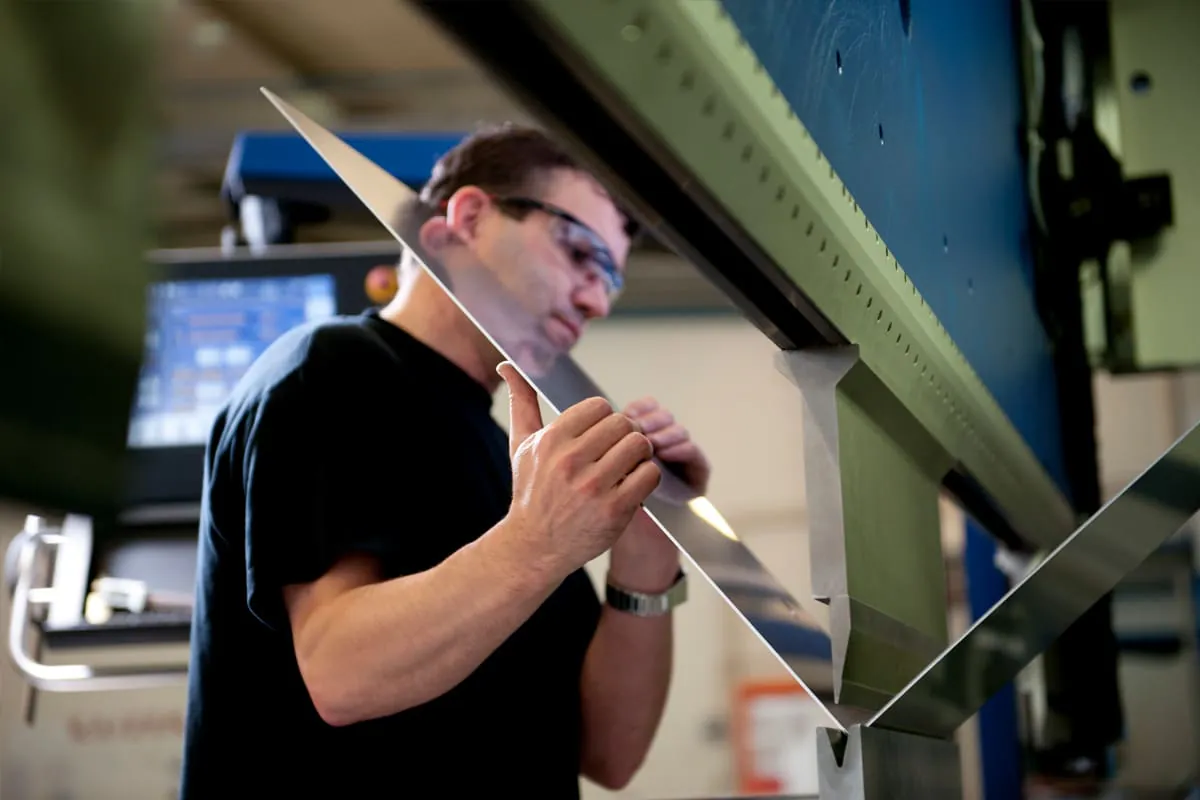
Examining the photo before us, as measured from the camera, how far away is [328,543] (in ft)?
3.02

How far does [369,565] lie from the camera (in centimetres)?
96

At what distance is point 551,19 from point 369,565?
2.13ft

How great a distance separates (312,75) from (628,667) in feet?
10.5

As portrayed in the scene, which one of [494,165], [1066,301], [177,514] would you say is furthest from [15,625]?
[1066,301]

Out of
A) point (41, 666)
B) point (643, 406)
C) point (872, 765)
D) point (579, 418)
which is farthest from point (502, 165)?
point (41, 666)

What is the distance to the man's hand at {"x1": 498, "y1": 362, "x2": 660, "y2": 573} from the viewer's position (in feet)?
2.59

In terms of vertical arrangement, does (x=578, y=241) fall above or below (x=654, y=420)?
above

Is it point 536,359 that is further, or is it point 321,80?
point 321,80

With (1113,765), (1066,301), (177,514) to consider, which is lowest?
(1113,765)

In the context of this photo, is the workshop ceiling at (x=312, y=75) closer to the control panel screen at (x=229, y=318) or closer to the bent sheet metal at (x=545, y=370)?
the control panel screen at (x=229, y=318)

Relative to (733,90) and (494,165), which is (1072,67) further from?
(733,90)

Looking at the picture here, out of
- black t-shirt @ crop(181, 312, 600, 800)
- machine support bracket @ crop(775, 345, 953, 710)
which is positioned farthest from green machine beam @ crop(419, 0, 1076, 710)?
black t-shirt @ crop(181, 312, 600, 800)

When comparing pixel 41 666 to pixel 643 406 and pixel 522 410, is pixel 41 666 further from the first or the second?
pixel 522 410

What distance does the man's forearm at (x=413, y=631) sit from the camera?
85 cm
